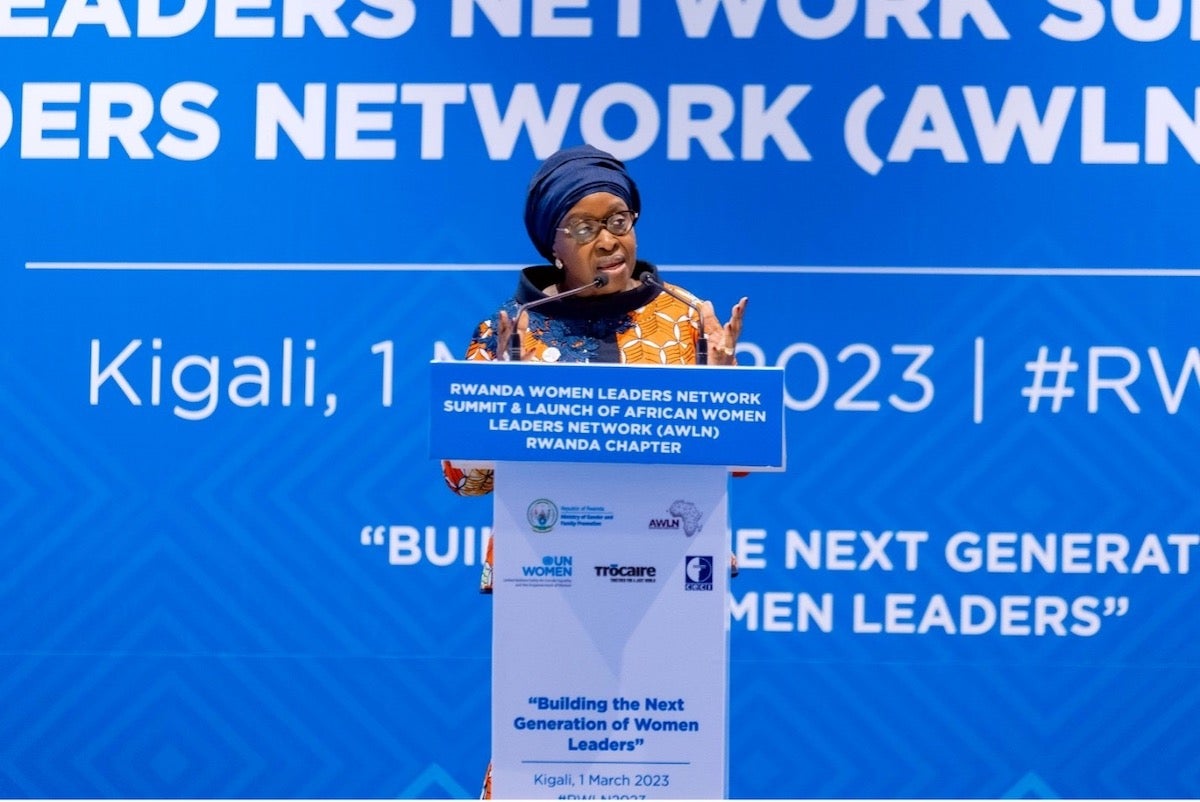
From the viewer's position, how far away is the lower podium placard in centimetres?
231

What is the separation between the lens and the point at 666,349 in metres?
2.73

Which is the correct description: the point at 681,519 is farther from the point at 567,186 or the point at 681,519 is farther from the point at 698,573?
the point at 567,186

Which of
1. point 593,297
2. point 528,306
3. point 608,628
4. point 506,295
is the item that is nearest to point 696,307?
point 593,297

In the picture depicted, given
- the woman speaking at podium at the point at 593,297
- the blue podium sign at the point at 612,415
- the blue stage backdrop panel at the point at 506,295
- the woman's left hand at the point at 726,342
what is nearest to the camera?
the blue podium sign at the point at 612,415

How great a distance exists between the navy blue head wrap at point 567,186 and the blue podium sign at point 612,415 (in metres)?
0.65

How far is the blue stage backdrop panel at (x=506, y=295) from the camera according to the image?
151 inches

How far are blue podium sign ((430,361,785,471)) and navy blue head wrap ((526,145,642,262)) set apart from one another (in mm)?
647

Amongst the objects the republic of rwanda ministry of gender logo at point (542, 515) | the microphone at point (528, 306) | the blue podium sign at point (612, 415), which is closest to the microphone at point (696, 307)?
the microphone at point (528, 306)

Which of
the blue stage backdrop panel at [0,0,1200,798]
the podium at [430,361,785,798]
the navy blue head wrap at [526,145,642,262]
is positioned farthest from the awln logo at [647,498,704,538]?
the blue stage backdrop panel at [0,0,1200,798]

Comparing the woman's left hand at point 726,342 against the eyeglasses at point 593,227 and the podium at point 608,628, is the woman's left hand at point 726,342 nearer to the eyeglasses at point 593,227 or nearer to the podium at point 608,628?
the podium at point 608,628

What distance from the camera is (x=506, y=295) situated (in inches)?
156

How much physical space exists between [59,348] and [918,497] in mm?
2265

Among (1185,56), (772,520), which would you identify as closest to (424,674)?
(772,520)

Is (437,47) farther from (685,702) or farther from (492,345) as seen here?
(685,702)
